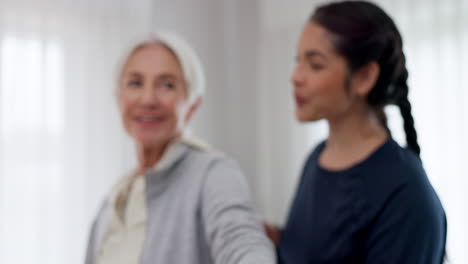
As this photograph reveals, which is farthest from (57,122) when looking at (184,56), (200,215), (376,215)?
(376,215)

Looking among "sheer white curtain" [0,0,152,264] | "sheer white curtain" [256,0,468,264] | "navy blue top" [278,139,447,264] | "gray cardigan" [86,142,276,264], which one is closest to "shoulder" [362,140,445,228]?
"navy blue top" [278,139,447,264]

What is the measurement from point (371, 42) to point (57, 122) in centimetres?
182

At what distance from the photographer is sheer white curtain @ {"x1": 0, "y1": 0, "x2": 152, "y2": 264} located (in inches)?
81.7

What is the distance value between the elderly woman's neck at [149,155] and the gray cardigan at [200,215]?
0.07 m

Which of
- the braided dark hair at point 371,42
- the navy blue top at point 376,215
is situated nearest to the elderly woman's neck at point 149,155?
the navy blue top at point 376,215

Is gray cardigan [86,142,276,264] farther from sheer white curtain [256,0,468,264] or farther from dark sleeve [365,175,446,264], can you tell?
sheer white curtain [256,0,468,264]

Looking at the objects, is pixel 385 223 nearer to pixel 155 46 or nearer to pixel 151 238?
pixel 151 238

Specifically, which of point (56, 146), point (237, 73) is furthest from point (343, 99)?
point (237, 73)

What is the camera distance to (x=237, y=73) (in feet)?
9.65

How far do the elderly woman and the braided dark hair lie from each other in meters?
0.37

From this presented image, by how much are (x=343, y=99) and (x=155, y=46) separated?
535 mm

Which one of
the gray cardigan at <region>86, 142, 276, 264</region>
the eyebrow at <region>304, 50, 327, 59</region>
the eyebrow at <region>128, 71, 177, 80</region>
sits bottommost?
the gray cardigan at <region>86, 142, 276, 264</region>

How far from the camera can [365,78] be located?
800 millimetres

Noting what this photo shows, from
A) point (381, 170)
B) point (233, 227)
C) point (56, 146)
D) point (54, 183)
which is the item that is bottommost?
point (54, 183)
